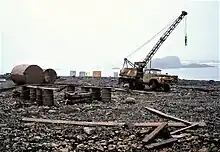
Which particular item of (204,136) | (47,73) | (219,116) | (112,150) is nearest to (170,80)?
(47,73)

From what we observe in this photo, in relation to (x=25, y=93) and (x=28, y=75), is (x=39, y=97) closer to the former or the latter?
(x=25, y=93)

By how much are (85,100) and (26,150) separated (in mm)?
6288

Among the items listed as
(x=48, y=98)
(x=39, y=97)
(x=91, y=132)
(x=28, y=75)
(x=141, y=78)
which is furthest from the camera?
(x=141, y=78)

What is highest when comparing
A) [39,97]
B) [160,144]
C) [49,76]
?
[49,76]

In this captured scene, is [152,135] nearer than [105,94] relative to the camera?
Yes

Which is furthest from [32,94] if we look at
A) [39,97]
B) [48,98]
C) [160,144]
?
[160,144]

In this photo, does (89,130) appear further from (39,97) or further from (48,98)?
(39,97)

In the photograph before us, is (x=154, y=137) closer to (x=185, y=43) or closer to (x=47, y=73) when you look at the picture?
(x=47, y=73)

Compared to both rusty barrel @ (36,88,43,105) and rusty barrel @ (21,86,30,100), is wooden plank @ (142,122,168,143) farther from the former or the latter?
rusty barrel @ (21,86,30,100)

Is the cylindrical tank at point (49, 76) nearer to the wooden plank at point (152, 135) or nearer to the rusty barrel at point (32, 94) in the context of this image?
the rusty barrel at point (32, 94)

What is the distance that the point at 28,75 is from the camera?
17391mm

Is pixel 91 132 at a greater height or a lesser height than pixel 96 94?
lesser

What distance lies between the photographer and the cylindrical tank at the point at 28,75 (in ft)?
56.6

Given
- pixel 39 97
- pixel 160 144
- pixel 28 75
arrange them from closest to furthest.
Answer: pixel 160 144
pixel 39 97
pixel 28 75
